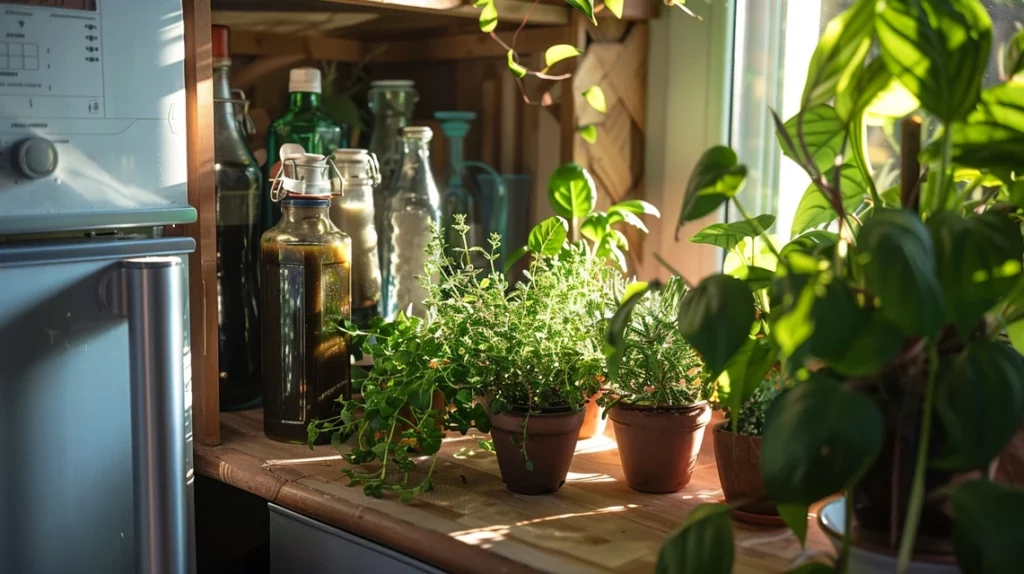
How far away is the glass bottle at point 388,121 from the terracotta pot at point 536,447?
1.63 ft

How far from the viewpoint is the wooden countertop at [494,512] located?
0.80m

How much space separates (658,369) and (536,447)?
0.46 feet

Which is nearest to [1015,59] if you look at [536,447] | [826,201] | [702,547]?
[826,201]

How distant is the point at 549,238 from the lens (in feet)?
3.68

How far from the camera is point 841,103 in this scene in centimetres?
68

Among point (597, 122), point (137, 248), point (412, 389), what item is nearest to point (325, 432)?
point (412, 389)

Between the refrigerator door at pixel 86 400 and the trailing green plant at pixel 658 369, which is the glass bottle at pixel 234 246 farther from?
the trailing green plant at pixel 658 369

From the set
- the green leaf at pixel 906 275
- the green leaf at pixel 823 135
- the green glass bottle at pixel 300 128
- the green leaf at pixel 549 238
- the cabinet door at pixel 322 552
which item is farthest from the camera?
the green glass bottle at pixel 300 128

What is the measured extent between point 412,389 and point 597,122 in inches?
21.3

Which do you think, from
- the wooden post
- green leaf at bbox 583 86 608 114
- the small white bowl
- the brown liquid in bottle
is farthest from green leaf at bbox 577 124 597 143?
the small white bowl

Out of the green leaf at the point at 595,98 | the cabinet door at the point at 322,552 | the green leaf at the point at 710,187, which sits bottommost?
the cabinet door at the point at 322,552

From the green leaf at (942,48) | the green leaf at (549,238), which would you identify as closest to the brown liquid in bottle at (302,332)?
the green leaf at (549,238)

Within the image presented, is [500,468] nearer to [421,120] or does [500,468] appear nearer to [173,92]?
[173,92]

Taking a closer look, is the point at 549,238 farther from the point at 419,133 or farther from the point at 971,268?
the point at 971,268
